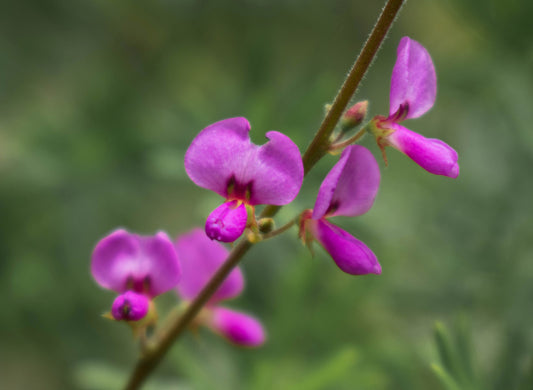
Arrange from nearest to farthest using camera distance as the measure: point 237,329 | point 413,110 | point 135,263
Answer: point 413,110 → point 135,263 → point 237,329

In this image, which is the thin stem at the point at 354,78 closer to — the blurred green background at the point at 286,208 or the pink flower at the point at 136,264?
the pink flower at the point at 136,264

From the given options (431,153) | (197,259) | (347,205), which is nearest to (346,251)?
(347,205)

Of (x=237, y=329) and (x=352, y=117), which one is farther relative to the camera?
(x=237, y=329)

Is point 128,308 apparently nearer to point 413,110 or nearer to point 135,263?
point 135,263

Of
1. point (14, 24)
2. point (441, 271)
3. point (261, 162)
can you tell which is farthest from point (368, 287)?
point (14, 24)

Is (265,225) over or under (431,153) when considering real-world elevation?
under

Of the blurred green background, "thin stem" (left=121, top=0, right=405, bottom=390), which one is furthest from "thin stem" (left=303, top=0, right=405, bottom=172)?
the blurred green background
